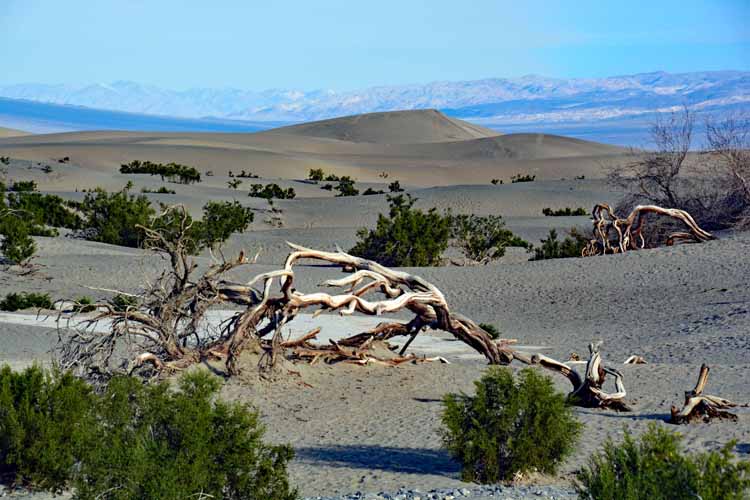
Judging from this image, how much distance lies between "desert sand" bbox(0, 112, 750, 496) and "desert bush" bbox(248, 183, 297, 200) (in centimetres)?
84

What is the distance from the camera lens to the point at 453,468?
823 cm

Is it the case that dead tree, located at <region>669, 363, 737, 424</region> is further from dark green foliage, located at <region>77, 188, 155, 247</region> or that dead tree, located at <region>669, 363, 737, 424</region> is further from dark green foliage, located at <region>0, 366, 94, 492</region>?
dark green foliage, located at <region>77, 188, 155, 247</region>

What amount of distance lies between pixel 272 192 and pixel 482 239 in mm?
17110

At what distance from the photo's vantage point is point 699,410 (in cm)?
949

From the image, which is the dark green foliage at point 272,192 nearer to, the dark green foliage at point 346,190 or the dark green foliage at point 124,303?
the dark green foliage at point 346,190

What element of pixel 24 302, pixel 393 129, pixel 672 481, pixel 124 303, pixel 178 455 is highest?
pixel 393 129

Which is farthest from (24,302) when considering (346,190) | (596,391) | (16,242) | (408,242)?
(346,190)

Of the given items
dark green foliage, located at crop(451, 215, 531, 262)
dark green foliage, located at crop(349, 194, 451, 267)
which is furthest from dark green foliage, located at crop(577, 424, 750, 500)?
dark green foliage, located at crop(451, 215, 531, 262)

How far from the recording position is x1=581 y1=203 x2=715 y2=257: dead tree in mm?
22094

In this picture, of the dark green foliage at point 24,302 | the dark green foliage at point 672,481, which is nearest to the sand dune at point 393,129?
the dark green foliage at point 24,302

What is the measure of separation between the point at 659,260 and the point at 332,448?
1295cm

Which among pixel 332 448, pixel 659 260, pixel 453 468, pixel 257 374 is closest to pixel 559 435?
pixel 453 468

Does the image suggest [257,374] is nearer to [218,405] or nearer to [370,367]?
[370,367]

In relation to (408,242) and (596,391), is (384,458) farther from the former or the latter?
(408,242)
